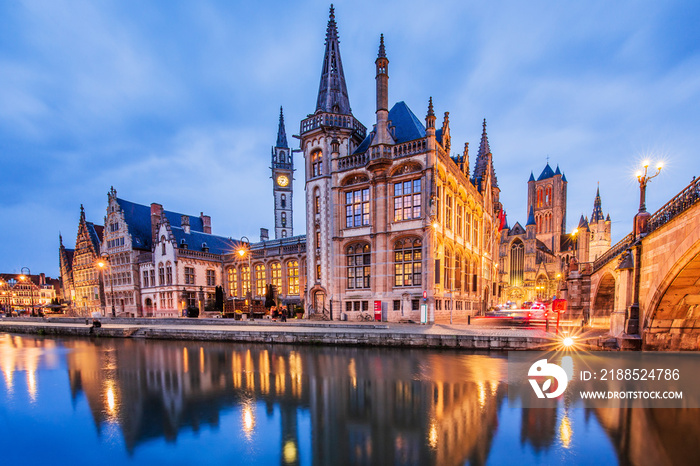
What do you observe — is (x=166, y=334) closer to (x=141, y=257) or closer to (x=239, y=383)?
(x=239, y=383)

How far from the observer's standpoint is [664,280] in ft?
34.9

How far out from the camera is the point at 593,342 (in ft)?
43.3

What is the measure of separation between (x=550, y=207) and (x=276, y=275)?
81.9m

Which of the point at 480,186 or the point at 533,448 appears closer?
the point at 533,448

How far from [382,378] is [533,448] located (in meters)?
5.12

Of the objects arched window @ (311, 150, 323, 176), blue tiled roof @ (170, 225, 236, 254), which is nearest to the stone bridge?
arched window @ (311, 150, 323, 176)

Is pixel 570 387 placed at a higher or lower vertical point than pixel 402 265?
lower

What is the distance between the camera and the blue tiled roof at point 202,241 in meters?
39.8

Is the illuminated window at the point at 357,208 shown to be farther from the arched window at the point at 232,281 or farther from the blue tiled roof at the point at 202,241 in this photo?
the blue tiled roof at the point at 202,241

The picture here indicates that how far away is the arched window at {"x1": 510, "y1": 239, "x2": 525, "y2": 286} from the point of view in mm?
71000

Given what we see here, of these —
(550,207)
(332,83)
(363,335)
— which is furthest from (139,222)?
(550,207)

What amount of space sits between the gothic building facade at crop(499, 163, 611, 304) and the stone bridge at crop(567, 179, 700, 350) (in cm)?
5358

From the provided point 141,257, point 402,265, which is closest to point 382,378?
point 402,265

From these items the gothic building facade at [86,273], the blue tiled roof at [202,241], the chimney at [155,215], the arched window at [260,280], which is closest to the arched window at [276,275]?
the arched window at [260,280]
